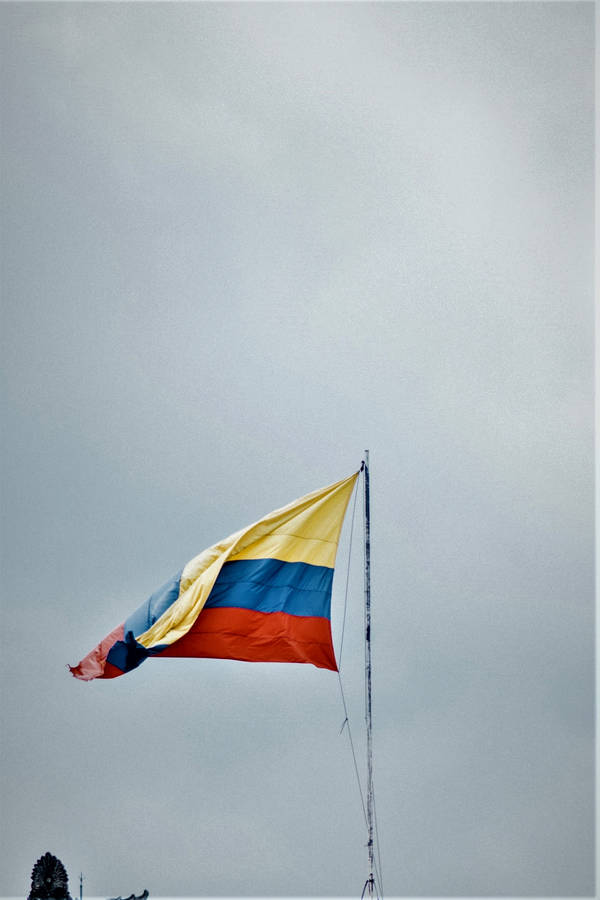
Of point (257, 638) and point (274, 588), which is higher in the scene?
point (274, 588)

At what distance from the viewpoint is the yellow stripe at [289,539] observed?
4034cm

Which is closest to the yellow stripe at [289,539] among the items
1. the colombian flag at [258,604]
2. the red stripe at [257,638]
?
the colombian flag at [258,604]

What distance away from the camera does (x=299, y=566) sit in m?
40.6

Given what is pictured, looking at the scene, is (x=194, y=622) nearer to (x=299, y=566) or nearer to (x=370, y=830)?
(x=299, y=566)

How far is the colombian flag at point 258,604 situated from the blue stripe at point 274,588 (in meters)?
0.03

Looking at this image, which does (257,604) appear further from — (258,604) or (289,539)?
(289,539)

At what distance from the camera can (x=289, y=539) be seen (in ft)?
133

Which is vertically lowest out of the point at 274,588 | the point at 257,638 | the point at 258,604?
the point at 257,638

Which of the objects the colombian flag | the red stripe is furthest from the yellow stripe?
the red stripe

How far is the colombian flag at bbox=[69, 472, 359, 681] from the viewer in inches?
1574

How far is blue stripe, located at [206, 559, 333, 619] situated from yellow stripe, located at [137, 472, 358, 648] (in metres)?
0.28

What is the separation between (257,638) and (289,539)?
3146 mm

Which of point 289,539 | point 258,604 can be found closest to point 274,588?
point 258,604

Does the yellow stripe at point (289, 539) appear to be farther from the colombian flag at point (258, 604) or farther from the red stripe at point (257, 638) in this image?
the red stripe at point (257, 638)
